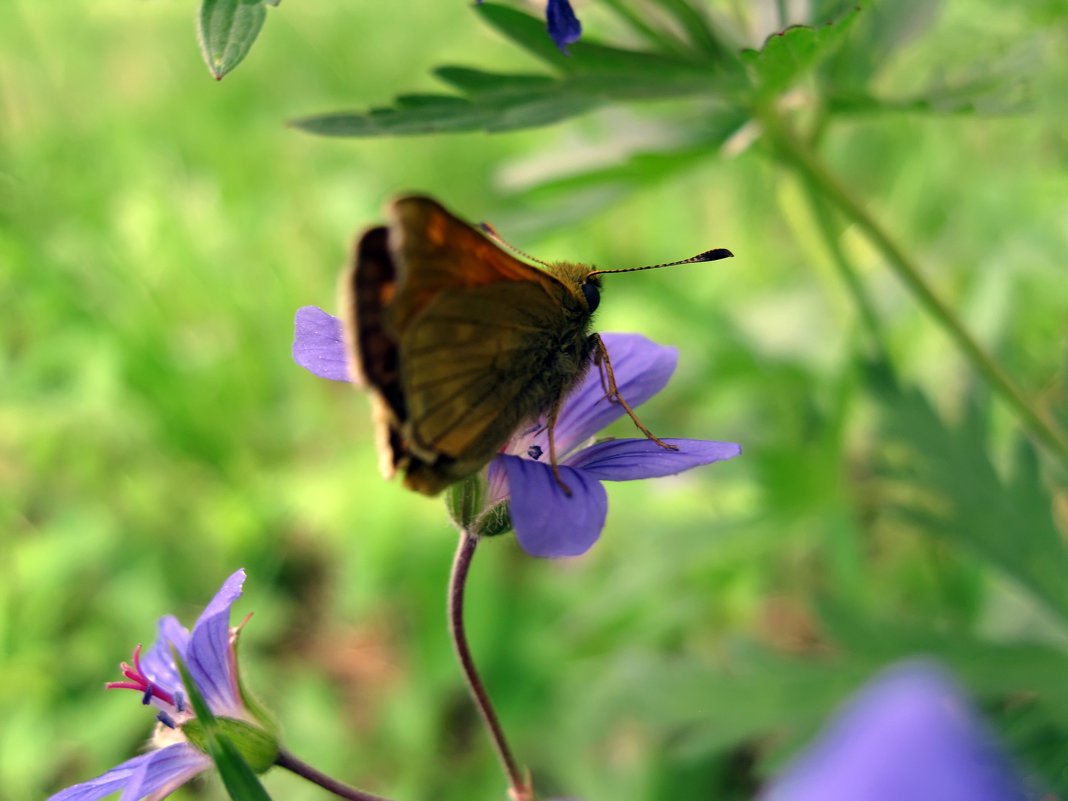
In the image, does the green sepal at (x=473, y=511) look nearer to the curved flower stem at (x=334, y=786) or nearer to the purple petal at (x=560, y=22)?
the curved flower stem at (x=334, y=786)

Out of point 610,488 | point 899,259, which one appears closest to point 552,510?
point 899,259

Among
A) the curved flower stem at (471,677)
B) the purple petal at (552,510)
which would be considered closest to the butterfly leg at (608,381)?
the purple petal at (552,510)

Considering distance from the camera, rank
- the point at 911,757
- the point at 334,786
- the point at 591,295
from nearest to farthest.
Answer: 1. the point at 911,757
2. the point at 334,786
3. the point at 591,295

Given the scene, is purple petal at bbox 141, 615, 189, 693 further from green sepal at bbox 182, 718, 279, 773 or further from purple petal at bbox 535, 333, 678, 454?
purple petal at bbox 535, 333, 678, 454

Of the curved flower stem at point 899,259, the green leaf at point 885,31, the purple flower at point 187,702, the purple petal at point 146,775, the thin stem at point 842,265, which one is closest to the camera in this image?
the purple petal at point 146,775

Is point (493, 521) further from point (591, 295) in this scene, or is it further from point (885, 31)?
point (885, 31)

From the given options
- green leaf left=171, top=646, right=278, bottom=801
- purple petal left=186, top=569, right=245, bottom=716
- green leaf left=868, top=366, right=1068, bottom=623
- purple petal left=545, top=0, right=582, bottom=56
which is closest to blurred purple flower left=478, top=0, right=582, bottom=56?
purple petal left=545, top=0, right=582, bottom=56
